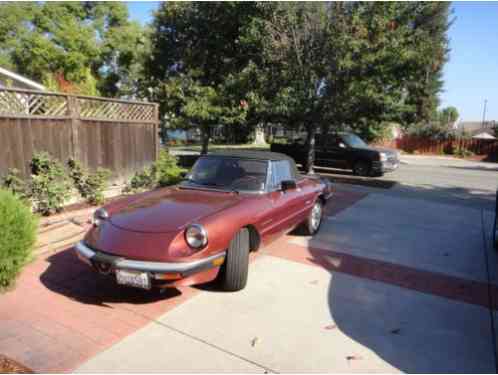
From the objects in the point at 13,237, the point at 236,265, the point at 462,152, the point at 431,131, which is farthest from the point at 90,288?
the point at 431,131

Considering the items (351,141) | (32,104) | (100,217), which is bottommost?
(100,217)

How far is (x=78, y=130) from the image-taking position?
7195 millimetres

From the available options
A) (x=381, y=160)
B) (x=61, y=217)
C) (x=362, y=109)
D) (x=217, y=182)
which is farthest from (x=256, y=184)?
(x=381, y=160)

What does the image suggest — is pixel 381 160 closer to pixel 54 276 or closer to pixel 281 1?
pixel 281 1

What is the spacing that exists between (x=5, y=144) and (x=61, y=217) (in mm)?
1555

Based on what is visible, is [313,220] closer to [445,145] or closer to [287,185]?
[287,185]

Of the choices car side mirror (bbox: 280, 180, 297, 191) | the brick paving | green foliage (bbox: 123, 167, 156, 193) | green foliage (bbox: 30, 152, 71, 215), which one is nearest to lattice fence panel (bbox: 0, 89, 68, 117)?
green foliage (bbox: 30, 152, 71, 215)

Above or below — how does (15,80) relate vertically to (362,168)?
above

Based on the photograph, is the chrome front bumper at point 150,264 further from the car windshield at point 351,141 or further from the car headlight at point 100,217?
the car windshield at point 351,141

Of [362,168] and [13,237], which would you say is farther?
[362,168]

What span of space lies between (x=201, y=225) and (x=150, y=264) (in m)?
0.58

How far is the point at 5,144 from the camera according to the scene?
19.3 feet

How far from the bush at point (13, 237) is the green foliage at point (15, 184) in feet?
8.34

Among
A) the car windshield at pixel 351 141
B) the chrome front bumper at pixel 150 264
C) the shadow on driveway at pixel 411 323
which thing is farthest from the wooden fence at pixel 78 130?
the car windshield at pixel 351 141
